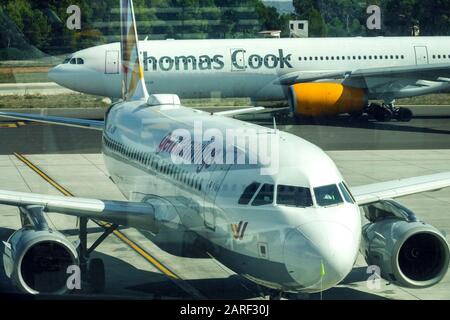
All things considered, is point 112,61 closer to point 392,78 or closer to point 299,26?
point 392,78

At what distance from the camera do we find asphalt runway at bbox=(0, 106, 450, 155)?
109ft

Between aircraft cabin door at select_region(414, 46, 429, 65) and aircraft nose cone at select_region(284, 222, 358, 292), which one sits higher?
aircraft cabin door at select_region(414, 46, 429, 65)

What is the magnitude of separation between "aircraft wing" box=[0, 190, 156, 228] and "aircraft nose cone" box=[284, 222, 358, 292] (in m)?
4.37

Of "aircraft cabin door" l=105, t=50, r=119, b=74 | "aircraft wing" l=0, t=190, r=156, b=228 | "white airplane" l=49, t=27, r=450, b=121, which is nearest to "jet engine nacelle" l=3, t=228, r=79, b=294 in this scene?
"aircraft wing" l=0, t=190, r=156, b=228

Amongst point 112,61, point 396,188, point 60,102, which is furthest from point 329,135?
point 396,188

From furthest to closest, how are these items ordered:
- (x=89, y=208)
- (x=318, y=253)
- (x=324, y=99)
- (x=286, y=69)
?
(x=286, y=69) < (x=324, y=99) < (x=89, y=208) < (x=318, y=253)

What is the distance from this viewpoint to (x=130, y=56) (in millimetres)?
23297

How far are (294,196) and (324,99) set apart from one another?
19.9m

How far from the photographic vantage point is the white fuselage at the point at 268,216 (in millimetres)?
11375

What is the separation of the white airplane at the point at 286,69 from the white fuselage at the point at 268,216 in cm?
1760

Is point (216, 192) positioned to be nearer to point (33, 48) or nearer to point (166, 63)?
point (33, 48)

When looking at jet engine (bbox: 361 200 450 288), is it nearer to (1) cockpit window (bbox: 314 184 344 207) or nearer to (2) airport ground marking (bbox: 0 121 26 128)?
(1) cockpit window (bbox: 314 184 344 207)

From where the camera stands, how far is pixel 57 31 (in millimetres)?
20875

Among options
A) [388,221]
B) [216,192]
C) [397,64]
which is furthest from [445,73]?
[216,192]
